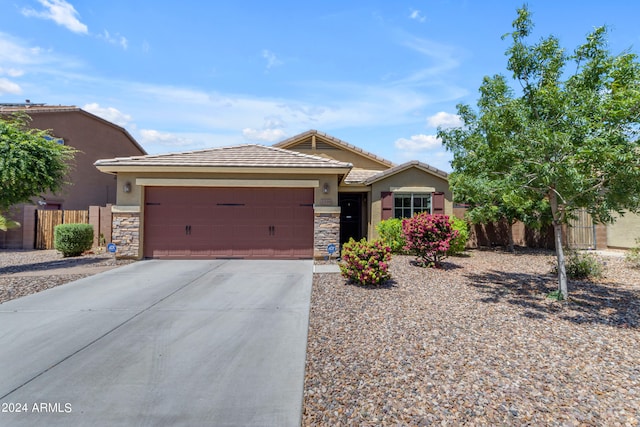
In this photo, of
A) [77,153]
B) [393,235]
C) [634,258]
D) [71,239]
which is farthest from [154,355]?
[77,153]

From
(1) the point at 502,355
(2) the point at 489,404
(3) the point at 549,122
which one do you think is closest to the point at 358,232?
(3) the point at 549,122

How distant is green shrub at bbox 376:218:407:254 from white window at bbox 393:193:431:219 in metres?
1.44

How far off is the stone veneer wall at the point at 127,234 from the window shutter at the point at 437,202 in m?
10.7

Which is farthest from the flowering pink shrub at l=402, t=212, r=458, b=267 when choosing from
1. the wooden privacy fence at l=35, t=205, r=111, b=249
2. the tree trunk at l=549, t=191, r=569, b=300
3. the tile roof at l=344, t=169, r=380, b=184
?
the wooden privacy fence at l=35, t=205, r=111, b=249

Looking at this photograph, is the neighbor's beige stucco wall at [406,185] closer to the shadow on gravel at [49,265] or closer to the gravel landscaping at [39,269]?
the gravel landscaping at [39,269]

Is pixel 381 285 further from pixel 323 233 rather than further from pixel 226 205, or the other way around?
pixel 226 205

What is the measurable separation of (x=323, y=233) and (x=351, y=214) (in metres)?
4.78

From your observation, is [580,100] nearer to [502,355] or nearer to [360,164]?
[502,355]

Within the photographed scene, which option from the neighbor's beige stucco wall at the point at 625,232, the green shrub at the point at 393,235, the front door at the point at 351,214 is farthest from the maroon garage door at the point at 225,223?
the neighbor's beige stucco wall at the point at 625,232

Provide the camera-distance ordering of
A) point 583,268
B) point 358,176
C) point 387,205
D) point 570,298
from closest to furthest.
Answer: point 570,298 → point 583,268 → point 387,205 → point 358,176

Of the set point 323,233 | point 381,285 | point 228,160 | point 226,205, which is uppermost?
point 228,160

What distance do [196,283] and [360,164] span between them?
10.7 metres

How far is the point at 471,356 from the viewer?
391 cm

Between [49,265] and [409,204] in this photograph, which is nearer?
[49,265]
